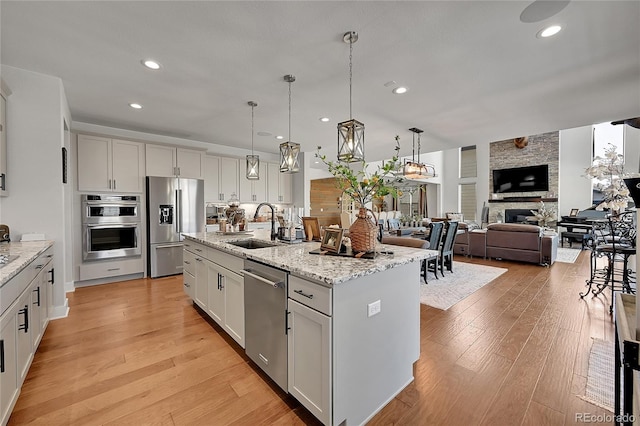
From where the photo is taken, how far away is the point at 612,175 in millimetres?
3150

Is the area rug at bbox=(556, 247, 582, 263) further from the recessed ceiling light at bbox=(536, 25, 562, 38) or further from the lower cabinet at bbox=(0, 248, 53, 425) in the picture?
the lower cabinet at bbox=(0, 248, 53, 425)

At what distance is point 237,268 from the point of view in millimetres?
2330

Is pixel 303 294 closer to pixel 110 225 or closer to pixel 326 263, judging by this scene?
pixel 326 263

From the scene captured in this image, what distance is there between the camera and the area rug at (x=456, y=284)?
12.0 feet

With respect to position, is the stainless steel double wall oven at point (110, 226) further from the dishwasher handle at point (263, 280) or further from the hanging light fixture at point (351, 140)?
the hanging light fixture at point (351, 140)

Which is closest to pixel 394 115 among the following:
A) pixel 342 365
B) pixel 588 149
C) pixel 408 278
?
pixel 408 278

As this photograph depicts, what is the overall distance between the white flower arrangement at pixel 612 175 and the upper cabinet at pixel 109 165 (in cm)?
638

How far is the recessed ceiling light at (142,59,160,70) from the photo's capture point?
263 centimetres

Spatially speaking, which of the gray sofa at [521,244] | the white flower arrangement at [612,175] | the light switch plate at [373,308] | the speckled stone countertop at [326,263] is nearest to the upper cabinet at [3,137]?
the speckled stone countertop at [326,263]

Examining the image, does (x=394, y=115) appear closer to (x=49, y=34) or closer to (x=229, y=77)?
(x=229, y=77)

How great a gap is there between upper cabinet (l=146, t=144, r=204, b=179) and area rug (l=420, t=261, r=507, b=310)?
456 centimetres

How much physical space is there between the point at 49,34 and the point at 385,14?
8.71 ft

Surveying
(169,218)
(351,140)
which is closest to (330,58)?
(351,140)

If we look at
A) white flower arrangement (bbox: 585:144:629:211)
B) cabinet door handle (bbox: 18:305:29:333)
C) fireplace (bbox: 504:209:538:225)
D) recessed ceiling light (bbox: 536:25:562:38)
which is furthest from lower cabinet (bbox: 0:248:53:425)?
fireplace (bbox: 504:209:538:225)
